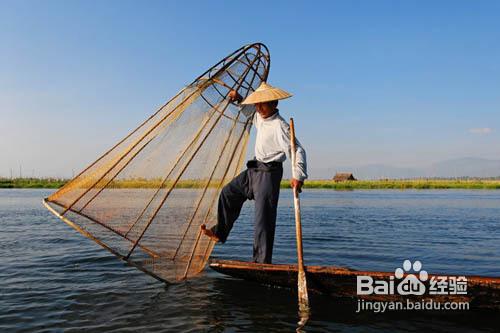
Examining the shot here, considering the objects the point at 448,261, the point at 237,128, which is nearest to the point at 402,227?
the point at 448,261

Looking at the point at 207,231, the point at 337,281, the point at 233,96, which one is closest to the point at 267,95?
the point at 233,96

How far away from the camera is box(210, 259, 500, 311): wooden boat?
3.76m

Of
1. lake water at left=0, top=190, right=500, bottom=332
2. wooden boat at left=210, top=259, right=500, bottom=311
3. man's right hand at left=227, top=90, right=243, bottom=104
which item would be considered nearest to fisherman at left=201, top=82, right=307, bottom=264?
wooden boat at left=210, top=259, right=500, bottom=311

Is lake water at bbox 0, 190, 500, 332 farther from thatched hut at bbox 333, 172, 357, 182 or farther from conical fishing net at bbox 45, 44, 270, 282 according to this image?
thatched hut at bbox 333, 172, 357, 182

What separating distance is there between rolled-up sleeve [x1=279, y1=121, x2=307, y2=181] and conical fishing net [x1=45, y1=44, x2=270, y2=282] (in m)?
0.97

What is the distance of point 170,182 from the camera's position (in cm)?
501

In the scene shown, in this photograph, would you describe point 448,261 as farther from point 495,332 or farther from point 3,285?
point 3,285

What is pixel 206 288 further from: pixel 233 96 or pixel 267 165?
pixel 233 96

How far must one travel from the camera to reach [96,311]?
4.32m

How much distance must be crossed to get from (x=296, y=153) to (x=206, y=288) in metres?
2.05

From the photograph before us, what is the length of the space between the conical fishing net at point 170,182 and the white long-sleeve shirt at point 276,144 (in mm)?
669

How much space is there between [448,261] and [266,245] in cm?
367

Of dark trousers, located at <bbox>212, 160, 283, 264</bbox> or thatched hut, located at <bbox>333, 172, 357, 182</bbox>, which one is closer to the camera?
dark trousers, located at <bbox>212, 160, 283, 264</bbox>

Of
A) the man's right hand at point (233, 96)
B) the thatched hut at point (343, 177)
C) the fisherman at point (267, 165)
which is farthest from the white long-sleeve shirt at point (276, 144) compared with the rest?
the thatched hut at point (343, 177)
